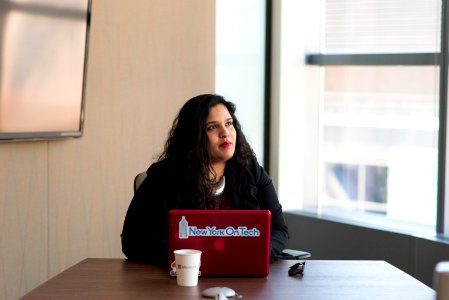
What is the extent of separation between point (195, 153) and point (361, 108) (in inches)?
91.9

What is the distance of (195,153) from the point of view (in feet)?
10.6

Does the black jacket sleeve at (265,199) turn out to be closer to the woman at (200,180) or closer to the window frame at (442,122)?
the woman at (200,180)

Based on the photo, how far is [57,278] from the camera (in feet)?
9.07

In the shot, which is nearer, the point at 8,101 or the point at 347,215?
the point at 8,101

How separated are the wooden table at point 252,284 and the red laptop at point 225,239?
1.6 inches

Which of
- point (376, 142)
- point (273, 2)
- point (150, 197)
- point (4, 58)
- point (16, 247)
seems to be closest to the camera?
point (150, 197)

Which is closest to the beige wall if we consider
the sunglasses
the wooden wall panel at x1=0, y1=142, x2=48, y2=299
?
the wooden wall panel at x1=0, y1=142, x2=48, y2=299

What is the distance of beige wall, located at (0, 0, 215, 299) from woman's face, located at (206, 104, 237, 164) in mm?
1128

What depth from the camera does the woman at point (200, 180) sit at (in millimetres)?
3162

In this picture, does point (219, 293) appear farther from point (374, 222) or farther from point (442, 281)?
point (374, 222)

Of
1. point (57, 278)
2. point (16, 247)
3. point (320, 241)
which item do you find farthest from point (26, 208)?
point (320, 241)

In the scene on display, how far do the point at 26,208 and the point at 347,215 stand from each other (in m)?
2.25

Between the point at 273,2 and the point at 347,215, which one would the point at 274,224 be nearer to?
the point at 347,215

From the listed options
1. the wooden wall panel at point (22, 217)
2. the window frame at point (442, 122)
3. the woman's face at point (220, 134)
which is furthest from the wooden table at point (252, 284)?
the window frame at point (442, 122)
